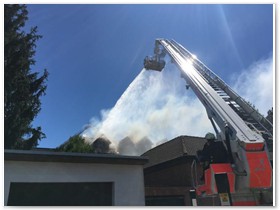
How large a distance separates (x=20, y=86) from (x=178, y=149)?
24.6 ft

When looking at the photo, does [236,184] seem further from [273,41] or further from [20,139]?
[20,139]

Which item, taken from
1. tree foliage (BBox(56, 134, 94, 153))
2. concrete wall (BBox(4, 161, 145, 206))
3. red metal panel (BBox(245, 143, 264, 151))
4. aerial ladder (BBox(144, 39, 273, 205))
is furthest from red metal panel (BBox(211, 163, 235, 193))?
tree foliage (BBox(56, 134, 94, 153))

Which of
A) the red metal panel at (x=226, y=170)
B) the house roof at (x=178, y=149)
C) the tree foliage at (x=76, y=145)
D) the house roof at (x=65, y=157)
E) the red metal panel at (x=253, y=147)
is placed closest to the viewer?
the red metal panel at (x=253, y=147)

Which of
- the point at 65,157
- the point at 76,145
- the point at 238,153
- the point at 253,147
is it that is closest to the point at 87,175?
the point at 65,157

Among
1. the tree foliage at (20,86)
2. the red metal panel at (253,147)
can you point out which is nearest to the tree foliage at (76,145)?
the tree foliage at (20,86)

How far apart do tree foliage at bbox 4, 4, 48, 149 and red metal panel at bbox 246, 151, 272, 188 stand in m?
6.35

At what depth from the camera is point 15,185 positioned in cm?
541

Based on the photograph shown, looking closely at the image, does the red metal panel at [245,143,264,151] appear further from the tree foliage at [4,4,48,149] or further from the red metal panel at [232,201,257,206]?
the tree foliage at [4,4,48,149]

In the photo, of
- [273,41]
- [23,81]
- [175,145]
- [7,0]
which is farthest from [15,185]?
[175,145]

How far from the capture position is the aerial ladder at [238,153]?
4.15m

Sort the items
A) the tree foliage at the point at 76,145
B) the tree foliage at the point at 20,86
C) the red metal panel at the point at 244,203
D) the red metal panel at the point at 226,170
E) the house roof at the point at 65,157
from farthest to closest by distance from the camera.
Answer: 1. the tree foliage at the point at 76,145
2. the tree foliage at the point at 20,86
3. the house roof at the point at 65,157
4. the red metal panel at the point at 226,170
5. the red metal panel at the point at 244,203

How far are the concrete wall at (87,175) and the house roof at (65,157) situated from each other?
9cm

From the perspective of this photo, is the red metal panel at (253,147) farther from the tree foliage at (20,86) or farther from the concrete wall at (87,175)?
the tree foliage at (20,86)

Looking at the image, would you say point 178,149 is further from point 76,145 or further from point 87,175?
point 76,145
